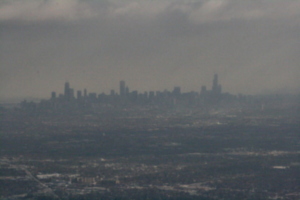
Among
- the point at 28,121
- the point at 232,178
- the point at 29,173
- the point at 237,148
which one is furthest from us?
the point at 28,121

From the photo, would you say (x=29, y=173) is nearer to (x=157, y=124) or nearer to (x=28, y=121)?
(x=157, y=124)

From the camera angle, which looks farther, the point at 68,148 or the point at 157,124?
the point at 157,124

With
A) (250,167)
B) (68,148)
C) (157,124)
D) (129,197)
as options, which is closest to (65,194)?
(129,197)

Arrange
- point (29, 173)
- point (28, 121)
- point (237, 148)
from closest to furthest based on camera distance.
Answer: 1. point (29, 173)
2. point (237, 148)
3. point (28, 121)

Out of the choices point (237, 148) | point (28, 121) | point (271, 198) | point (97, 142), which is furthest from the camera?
point (28, 121)

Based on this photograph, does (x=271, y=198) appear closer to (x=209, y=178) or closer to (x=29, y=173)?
(x=209, y=178)

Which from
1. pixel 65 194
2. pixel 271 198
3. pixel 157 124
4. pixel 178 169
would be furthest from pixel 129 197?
pixel 157 124
